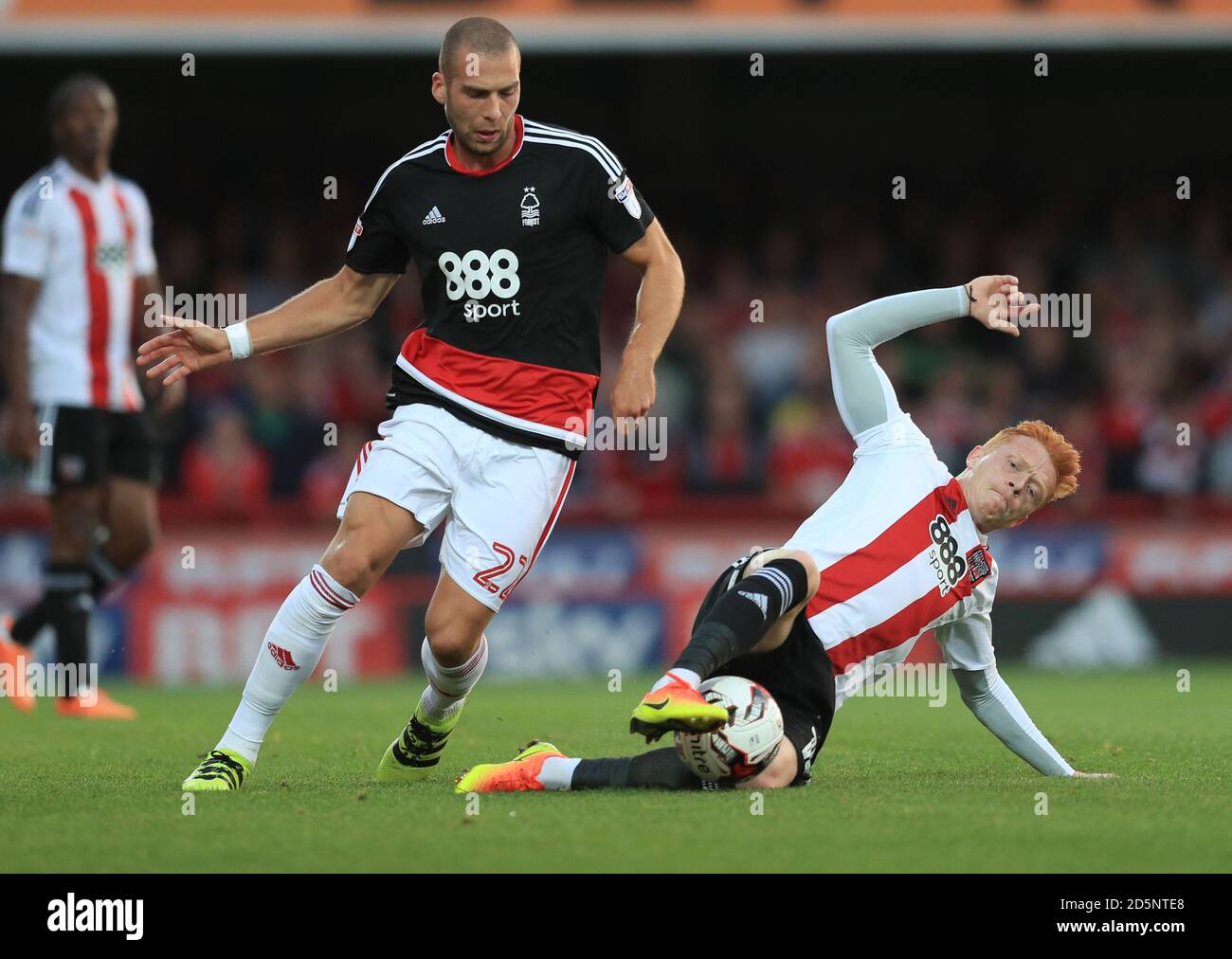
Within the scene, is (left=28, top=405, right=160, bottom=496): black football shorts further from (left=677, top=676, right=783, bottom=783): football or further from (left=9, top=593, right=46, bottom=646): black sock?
(left=677, top=676, right=783, bottom=783): football

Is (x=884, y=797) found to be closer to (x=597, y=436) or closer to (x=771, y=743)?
(x=771, y=743)

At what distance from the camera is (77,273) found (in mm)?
9039

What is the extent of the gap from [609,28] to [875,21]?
193 centimetres

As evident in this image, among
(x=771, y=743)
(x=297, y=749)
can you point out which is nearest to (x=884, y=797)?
(x=771, y=743)

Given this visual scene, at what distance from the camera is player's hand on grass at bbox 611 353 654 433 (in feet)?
17.4

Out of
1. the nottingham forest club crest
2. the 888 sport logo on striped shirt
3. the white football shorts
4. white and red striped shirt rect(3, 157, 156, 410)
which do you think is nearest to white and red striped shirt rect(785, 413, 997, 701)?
the 888 sport logo on striped shirt

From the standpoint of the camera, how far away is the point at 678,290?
5.70m

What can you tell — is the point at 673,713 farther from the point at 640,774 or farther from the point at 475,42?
the point at 475,42

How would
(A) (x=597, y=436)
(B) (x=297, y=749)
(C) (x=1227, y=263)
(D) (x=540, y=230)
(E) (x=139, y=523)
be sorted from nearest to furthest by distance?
(D) (x=540, y=230), (B) (x=297, y=749), (E) (x=139, y=523), (A) (x=597, y=436), (C) (x=1227, y=263)

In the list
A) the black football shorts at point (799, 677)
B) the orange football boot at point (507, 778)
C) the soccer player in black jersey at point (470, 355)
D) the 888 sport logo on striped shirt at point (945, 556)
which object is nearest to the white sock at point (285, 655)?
the soccer player in black jersey at point (470, 355)

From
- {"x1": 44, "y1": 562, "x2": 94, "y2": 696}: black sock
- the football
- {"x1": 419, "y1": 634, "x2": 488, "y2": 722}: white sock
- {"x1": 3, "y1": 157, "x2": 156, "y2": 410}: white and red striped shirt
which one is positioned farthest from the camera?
{"x1": 3, "y1": 157, "x2": 156, "y2": 410}: white and red striped shirt

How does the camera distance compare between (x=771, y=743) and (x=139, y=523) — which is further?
(x=139, y=523)

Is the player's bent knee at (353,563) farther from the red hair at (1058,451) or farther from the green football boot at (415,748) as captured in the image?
the red hair at (1058,451)

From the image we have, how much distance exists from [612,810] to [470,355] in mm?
1641
